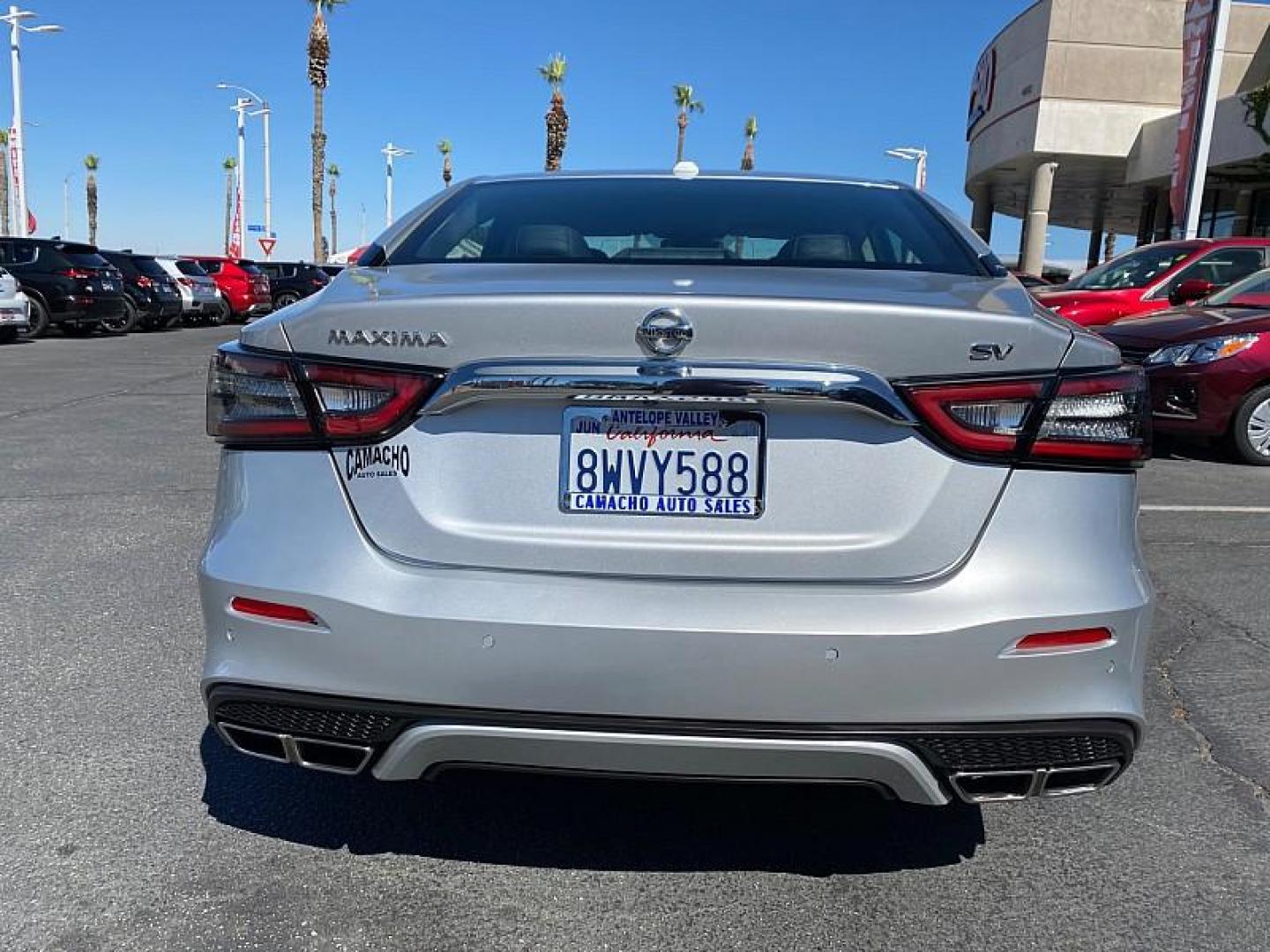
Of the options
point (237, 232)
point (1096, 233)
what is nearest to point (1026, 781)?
point (237, 232)

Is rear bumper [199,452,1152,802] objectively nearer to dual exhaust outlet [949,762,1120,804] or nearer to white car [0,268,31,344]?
dual exhaust outlet [949,762,1120,804]

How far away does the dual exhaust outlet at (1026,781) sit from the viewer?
2158 mm

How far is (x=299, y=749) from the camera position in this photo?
2.25 m

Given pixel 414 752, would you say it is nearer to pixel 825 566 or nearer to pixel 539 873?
pixel 539 873

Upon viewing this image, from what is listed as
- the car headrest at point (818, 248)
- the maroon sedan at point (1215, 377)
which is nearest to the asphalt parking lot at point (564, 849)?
the car headrest at point (818, 248)

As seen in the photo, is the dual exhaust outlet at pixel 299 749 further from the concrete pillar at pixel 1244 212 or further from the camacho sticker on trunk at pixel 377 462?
the concrete pillar at pixel 1244 212

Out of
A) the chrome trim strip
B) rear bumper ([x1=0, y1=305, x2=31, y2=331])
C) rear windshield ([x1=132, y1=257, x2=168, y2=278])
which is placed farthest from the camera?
rear windshield ([x1=132, y1=257, x2=168, y2=278])

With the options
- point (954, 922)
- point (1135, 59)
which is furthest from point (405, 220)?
point (1135, 59)

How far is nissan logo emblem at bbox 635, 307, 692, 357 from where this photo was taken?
2.07 metres

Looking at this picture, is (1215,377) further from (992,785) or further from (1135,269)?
(992,785)

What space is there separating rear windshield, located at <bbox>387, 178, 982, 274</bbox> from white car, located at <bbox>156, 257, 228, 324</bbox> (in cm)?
2413

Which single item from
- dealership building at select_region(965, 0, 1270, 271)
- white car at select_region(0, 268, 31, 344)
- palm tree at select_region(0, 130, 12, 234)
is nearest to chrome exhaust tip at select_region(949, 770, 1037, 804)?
white car at select_region(0, 268, 31, 344)

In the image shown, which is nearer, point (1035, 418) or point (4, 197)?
point (1035, 418)

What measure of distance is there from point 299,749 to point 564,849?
0.72 metres
